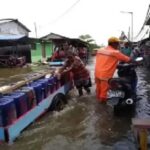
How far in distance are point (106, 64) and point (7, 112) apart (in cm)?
293

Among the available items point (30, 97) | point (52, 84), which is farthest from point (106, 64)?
point (30, 97)

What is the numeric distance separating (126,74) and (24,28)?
126 feet

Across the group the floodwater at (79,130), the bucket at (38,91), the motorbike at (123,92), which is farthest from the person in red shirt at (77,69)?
the bucket at (38,91)

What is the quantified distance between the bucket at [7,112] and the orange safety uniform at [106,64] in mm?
2639

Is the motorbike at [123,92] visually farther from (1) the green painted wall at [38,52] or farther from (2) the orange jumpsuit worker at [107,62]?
(1) the green painted wall at [38,52]

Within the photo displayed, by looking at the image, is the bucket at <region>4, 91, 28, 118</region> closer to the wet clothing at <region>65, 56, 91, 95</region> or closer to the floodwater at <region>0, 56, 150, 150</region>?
the floodwater at <region>0, 56, 150, 150</region>

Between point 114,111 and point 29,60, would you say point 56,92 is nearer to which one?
point 114,111

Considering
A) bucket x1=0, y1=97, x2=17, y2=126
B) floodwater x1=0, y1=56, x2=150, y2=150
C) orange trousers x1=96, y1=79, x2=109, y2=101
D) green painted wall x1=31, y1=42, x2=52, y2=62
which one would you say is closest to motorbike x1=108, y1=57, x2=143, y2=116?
floodwater x1=0, y1=56, x2=150, y2=150

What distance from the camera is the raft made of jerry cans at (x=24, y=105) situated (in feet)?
17.7

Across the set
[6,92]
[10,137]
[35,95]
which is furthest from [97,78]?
[10,137]

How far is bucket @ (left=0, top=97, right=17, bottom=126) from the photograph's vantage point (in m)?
5.36

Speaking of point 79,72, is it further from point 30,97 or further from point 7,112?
point 7,112

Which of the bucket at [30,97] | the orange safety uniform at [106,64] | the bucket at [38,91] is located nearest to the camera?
the bucket at [30,97]

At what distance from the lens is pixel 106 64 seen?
7.36 meters
